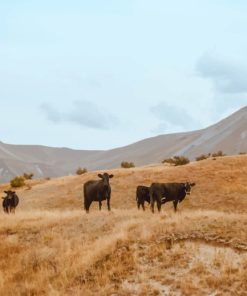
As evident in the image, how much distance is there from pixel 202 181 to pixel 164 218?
2795 centimetres

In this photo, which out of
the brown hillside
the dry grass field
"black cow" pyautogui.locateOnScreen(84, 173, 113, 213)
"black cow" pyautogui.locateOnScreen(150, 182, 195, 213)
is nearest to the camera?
the dry grass field

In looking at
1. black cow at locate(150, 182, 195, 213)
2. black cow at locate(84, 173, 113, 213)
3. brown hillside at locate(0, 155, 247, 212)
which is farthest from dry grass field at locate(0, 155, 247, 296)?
brown hillside at locate(0, 155, 247, 212)

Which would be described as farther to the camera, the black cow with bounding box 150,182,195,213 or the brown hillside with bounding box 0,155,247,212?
the brown hillside with bounding box 0,155,247,212

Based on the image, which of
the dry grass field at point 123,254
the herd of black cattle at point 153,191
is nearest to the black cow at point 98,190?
the herd of black cattle at point 153,191

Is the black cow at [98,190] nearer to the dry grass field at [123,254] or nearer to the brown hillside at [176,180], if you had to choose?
the dry grass field at [123,254]

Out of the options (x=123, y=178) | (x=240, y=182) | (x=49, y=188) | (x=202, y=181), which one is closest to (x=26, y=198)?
(x=49, y=188)

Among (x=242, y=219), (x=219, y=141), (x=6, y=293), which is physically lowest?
(x=6, y=293)

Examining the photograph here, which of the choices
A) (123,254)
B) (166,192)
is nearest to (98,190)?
(166,192)

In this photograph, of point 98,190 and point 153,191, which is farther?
point 98,190

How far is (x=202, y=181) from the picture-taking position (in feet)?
159

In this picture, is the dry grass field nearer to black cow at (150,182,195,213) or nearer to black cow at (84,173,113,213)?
black cow at (84,173,113,213)

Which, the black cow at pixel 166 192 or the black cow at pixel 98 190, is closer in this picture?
the black cow at pixel 166 192

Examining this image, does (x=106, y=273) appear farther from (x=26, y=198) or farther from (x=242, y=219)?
(x=26, y=198)

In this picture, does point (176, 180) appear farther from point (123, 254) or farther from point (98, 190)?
point (123, 254)
